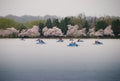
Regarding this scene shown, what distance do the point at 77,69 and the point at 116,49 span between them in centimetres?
77

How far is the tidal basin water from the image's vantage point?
11.4 ft

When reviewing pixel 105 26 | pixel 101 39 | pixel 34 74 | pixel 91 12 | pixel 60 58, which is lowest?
pixel 34 74

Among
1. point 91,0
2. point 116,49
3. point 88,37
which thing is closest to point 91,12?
point 91,0

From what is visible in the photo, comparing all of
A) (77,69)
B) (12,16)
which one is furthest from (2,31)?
(77,69)

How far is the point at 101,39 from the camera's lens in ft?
11.6

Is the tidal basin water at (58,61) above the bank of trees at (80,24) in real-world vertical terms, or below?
below

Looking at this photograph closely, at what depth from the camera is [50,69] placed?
3.53 meters

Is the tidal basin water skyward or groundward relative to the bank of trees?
groundward

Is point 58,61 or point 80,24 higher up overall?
point 80,24

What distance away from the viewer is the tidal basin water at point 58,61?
11.4ft

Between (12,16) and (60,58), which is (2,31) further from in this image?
(60,58)

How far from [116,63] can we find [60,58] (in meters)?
0.99

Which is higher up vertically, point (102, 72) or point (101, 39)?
point (101, 39)

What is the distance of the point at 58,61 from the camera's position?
11.6 ft
